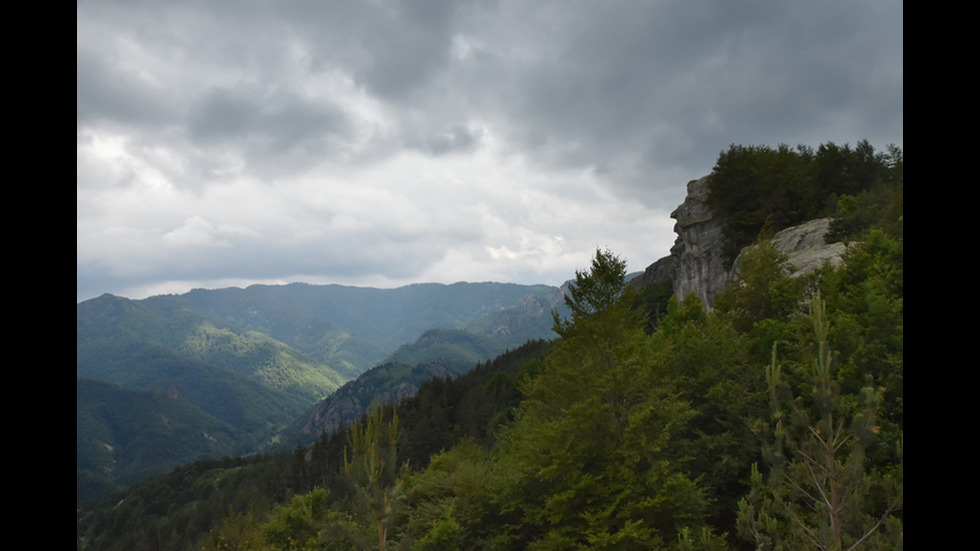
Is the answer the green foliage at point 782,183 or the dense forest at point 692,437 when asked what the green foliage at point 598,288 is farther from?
the green foliage at point 782,183

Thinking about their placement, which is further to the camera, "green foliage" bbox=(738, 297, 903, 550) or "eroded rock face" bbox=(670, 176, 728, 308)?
"eroded rock face" bbox=(670, 176, 728, 308)

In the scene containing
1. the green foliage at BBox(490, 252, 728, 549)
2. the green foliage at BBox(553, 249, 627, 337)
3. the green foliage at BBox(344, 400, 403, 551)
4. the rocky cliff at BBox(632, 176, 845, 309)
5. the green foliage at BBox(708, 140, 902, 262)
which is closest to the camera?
the green foliage at BBox(344, 400, 403, 551)

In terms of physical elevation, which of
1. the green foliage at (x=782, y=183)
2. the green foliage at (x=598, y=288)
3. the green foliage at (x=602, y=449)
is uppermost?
the green foliage at (x=782, y=183)

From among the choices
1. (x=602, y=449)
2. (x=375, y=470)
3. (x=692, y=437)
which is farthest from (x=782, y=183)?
(x=375, y=470)

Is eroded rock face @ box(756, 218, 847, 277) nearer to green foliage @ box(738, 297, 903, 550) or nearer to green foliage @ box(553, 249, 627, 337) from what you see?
green foliage @ box(553, 249, 627, 337)

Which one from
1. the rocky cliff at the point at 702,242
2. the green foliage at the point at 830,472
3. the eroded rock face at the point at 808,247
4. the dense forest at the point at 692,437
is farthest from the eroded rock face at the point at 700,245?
the green foliage at the point at 830,472

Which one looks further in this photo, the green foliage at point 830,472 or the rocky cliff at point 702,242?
the rocky cliff at point 702,242

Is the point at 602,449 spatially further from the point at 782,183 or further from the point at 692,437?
the point at 782,183

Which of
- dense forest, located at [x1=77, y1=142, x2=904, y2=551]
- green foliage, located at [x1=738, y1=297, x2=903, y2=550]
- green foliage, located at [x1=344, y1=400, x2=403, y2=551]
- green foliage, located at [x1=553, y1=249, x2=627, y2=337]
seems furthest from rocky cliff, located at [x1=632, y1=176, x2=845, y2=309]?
green foliage, located at [x1=344, y1=400, x2=403, y2=551]

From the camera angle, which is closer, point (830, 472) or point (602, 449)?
point (830, 472)

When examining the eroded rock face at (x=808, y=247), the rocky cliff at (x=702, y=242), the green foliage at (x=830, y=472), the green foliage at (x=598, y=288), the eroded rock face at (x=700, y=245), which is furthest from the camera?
the eroded rock face at (x=700, y=245)

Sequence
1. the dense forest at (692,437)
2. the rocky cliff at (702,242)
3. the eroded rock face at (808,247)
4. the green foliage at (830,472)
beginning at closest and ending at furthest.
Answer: the green foliage at (830,472), the dense forest at (692,437), the eroded rock face at (808,247), the rocky cliff at (702,242)

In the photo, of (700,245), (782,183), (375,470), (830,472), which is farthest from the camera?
(700,245)
